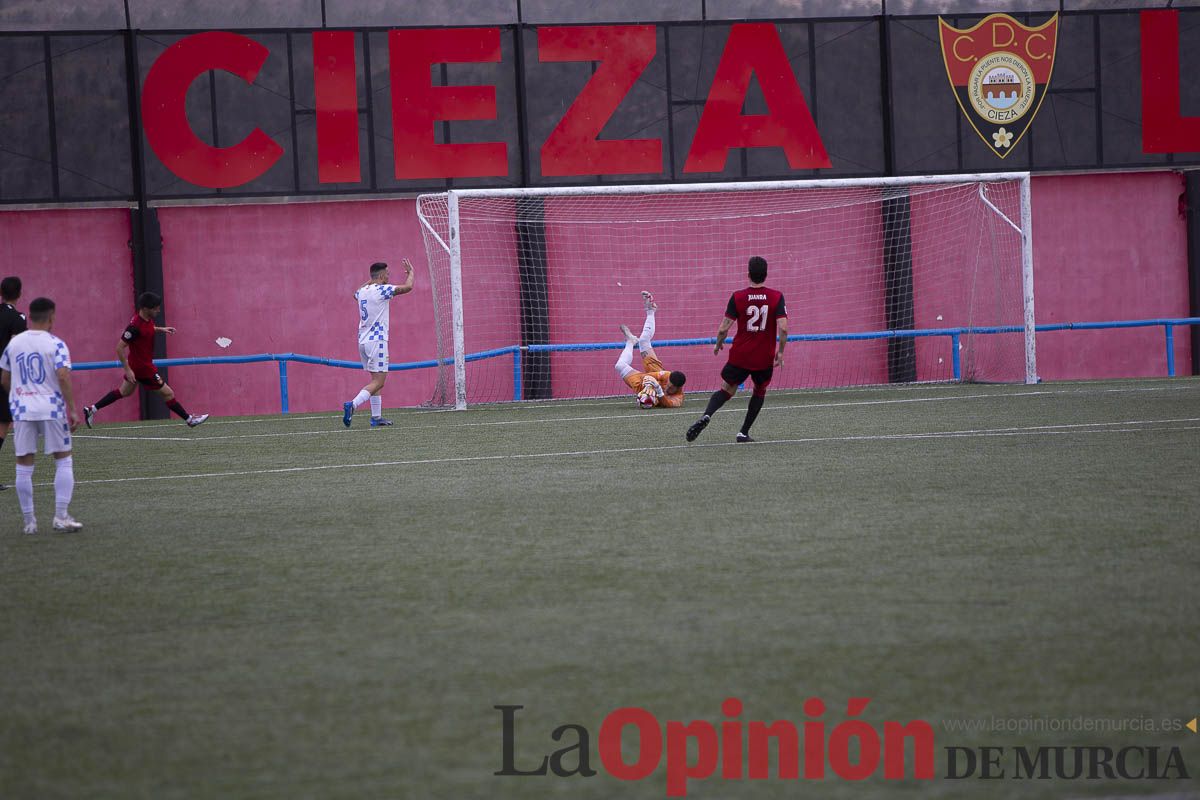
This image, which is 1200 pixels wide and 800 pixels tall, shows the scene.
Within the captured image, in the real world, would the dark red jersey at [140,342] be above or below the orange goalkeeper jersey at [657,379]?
above

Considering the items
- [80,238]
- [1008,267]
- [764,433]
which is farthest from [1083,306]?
[80,238]

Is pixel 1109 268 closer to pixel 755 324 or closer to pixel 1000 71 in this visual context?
pixel 1000 71

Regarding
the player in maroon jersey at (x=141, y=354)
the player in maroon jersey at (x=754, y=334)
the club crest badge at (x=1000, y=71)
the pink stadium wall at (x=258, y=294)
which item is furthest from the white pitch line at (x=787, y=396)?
the club crest badge at (x=1000, y=71)

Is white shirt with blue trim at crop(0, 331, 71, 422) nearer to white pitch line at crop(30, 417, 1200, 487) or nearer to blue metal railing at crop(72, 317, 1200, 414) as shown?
white pitch line at crop(30, 417, 1200, 487)

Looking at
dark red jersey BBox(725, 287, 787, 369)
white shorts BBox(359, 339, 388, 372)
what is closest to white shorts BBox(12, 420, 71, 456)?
dark red jersey BBox(725, 287, 787, 369)

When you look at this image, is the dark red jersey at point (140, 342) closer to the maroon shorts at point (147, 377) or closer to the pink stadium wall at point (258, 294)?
the maroon shorts at point (147, 377)

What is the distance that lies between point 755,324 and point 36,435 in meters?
5.69

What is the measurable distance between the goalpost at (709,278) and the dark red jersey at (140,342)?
648cm

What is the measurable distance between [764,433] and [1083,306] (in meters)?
12.9

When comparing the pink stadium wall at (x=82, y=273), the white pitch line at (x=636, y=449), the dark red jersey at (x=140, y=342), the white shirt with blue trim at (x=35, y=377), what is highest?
the pink stadium wall at (x=82, y=273)

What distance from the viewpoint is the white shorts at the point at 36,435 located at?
7152 millimetres

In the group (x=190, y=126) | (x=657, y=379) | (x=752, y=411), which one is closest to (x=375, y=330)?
(x=657, y=379)

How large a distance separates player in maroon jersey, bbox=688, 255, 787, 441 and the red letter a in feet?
35.0

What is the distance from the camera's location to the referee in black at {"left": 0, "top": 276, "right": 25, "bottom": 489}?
10.2 meters
